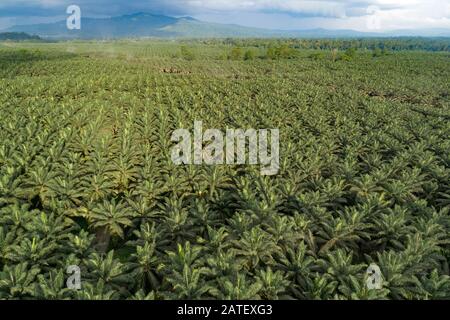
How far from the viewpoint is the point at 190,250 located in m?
19.5

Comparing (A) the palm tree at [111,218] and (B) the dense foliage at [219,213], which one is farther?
(A) the palm tree at [111,218]

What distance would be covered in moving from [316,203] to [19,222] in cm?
1839

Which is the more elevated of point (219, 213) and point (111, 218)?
point (111, 218)

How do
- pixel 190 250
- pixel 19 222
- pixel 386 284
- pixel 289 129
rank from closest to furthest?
pixel 386 284 < pixel 190 250 < pixel 19 222 < pixel 289 129

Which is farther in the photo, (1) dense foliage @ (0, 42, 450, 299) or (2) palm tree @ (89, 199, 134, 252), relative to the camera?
(2) palm tree @ (89, 199, 134, 252)

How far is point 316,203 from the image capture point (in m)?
24.6

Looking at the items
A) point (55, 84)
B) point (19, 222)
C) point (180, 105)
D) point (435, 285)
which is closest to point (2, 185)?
point (19, 222)

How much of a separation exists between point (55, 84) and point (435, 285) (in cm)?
7086

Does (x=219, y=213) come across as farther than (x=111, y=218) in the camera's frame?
Yes
